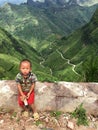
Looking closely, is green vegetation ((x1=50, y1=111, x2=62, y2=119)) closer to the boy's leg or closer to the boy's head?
the boy's leg

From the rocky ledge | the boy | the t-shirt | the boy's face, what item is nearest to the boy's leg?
the boy

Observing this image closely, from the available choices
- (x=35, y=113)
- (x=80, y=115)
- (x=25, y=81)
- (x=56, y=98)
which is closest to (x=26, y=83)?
(x=25, y=81)

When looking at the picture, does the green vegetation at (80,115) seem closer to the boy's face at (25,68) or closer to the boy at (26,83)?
the boy at (26,83)

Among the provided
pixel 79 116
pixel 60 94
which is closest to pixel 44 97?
pixel 60 94

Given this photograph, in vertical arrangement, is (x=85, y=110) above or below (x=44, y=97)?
below

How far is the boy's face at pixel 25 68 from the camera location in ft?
47.3

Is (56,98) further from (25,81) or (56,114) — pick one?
(25,81)

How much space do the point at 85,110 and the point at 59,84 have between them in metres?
1.80

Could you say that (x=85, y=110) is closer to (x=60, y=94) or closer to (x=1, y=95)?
(x=60, y=94)

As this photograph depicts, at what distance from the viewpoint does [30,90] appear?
1422cm

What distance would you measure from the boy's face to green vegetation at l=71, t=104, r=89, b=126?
3008 mm

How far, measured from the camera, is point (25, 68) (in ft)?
47.5

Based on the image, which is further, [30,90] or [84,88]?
[84,88]

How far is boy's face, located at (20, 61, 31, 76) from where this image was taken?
14.4 m
